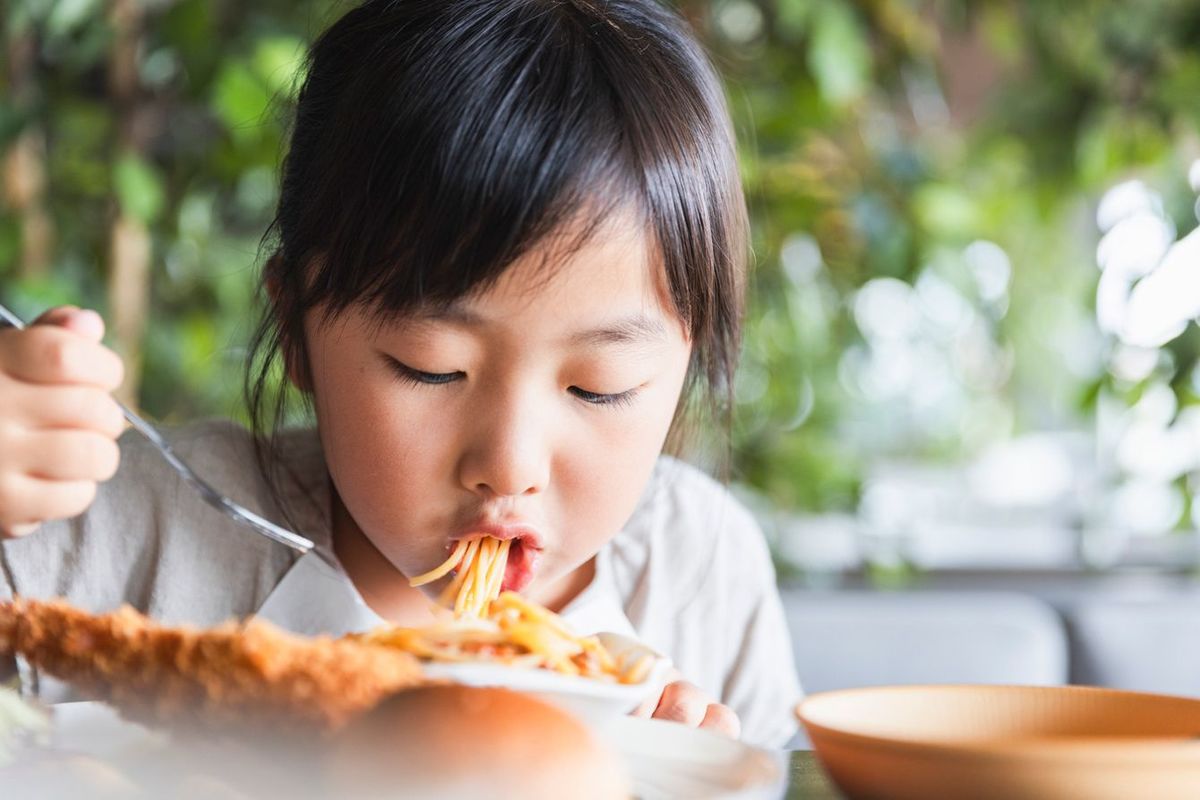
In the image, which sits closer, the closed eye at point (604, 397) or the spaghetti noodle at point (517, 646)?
the spaghetti noodle at point (517, 646)

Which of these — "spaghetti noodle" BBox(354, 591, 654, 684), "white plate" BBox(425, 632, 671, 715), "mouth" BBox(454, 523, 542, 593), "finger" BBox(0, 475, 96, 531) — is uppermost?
"mouth" BBox(454, 523, 542, 593)

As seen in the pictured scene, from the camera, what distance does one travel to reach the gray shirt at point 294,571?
Result: 1.00m

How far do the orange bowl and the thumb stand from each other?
36 centimetres

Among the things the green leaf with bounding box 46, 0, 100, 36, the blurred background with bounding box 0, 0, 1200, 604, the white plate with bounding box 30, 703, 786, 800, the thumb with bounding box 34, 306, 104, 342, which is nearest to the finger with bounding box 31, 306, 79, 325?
the thumb with bounding box 34, 306, 104, 342

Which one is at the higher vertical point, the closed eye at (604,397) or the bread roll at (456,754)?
the closed eye at (604,397)

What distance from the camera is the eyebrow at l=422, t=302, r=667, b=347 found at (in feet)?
2.44

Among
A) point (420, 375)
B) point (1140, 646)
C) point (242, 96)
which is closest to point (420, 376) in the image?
point (420, 375)

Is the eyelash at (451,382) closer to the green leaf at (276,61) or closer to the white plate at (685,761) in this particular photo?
the white plate at (685,761)

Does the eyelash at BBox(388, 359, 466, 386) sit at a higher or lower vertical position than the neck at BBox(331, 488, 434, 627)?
higher

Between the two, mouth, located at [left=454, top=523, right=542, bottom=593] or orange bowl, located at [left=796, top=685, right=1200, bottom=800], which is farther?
mouth, located at [left=454, top=523, right=542, bottom=593]

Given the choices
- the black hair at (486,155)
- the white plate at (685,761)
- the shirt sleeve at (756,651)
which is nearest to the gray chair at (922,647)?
the shirt sleeve at (756,651)

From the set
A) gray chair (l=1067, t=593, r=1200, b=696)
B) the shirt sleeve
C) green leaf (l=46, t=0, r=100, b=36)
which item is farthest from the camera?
gray chair (l=1067, t=593, r=1200, b=696)

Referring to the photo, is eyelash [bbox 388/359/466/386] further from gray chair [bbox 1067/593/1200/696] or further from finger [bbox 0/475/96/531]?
gray chair [bbox 1067/593/1200/696]

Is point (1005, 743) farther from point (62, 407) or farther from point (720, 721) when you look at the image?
point (62, 407)
